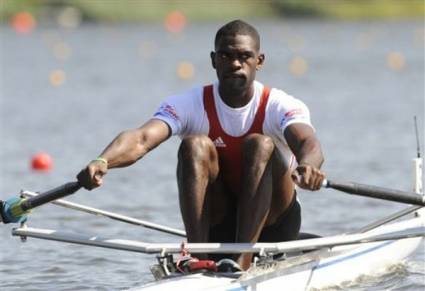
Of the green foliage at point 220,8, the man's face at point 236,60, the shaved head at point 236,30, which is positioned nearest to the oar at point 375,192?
the man's face at point 236,60

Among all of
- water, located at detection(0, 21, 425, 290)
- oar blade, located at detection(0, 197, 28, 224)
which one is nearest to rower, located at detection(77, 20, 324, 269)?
oar blade, located at detection(0, 197, 28, 224)

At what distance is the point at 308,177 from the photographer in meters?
6.48

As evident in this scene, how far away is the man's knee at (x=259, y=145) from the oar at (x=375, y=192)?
46cm

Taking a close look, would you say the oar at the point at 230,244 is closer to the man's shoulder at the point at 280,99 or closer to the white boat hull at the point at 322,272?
the white boat hull at the point at 322,272

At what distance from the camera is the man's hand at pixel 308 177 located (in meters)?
6.47

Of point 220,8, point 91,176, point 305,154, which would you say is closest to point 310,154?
point 305,154

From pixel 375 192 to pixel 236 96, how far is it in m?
1.01

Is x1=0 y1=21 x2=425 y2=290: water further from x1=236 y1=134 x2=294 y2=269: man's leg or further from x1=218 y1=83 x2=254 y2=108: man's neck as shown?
x1=218 y1=83 x2=254 y2=108: man's neck

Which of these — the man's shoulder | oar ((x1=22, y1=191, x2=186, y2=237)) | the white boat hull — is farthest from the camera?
oar ((x1=22, y1=191, x2=186, y2=237))

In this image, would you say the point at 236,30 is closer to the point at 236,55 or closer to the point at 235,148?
the point at 236,55

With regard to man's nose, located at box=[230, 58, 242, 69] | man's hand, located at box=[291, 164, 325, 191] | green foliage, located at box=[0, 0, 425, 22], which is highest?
green foliage, located at box=[0, 0, 425, 22]

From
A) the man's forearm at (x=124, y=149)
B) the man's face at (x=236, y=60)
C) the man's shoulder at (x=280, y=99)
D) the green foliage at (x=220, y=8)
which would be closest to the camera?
the man's forearm at (x=124, y=149)

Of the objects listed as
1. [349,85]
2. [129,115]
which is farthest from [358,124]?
[349,85]

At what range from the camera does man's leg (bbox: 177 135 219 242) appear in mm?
6895
